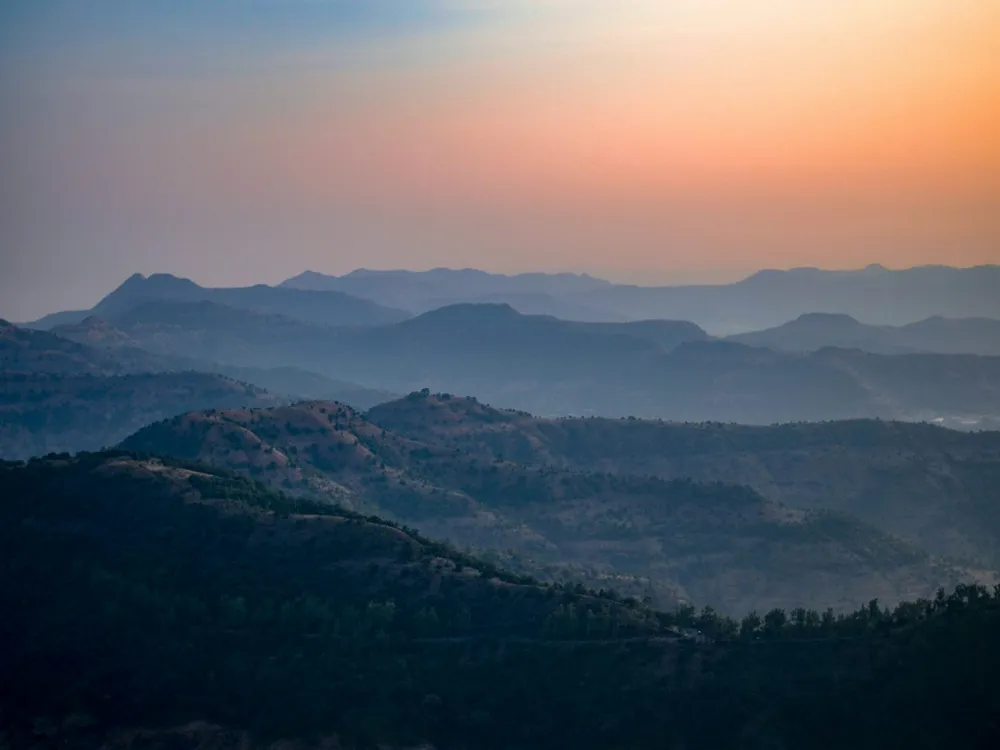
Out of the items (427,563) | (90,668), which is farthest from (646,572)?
(90,668)

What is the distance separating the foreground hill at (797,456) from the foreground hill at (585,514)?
49.6 feet

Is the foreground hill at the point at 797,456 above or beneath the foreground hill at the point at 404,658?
above

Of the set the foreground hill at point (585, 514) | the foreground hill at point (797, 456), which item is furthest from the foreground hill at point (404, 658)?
the foreground hill at point (797, 456)

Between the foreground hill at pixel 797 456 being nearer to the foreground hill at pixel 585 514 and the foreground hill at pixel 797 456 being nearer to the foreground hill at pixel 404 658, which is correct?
the foreground hill at pixel 585 514

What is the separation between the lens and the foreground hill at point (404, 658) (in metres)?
60.6

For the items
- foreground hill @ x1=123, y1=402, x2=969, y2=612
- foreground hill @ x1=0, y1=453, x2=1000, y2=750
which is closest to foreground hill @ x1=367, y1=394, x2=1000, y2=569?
foreground hill @ x1=123, y1=402, x2=969, y2=612

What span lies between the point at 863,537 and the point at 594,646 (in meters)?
79.4

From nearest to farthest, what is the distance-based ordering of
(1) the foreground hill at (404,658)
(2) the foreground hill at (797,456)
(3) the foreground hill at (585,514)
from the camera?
(1) the foreground hill at (404,658), (3) the foreground hill at (585,514), (2) the foreground hill at (797,456)

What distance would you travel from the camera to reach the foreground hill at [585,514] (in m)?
130

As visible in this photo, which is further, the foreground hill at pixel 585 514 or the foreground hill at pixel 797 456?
the foreground hill at pixel 797 456

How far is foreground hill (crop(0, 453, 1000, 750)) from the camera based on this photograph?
6056 centimetres

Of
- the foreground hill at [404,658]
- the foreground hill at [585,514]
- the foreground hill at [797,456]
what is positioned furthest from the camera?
the foreground hill at [797,456]

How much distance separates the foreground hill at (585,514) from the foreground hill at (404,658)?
149ft

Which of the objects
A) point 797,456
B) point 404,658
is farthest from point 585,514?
point 404,658
